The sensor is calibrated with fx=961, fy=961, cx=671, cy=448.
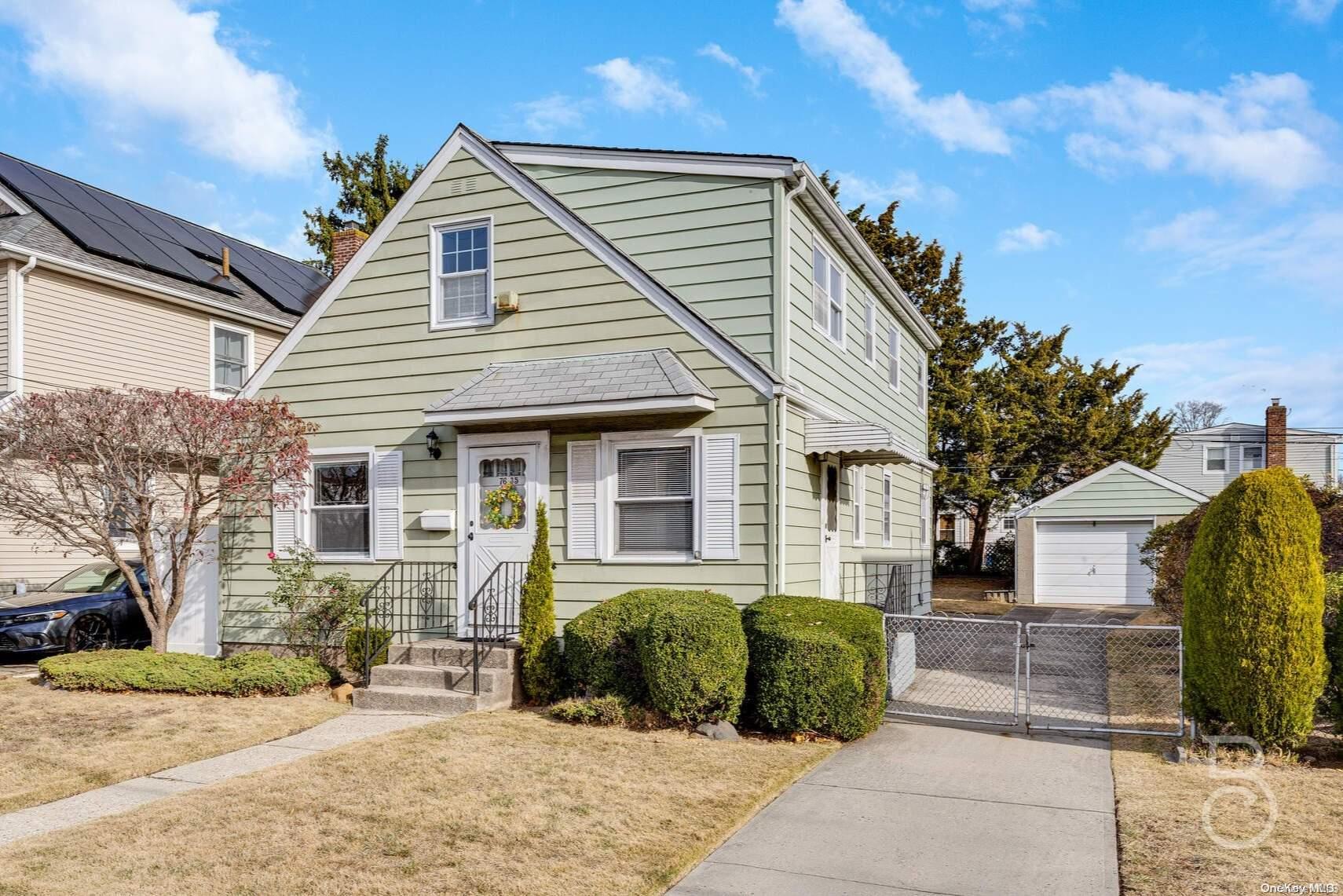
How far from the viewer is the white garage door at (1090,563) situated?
23.4 metres

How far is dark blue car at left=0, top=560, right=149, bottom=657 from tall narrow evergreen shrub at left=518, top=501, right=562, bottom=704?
6570 mm

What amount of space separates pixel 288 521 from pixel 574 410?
4421 mm

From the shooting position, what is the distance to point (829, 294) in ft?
39.2

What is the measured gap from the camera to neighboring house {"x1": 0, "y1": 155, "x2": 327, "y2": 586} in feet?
47.8

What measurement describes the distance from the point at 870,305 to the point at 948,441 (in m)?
15.8

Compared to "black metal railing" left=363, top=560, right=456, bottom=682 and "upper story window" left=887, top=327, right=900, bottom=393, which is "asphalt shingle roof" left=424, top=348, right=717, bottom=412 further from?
"upper story window" left=887, top=327, right=900, bottom=393

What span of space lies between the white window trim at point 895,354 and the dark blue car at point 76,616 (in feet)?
37.7

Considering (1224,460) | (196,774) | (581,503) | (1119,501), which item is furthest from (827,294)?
(1224,460)

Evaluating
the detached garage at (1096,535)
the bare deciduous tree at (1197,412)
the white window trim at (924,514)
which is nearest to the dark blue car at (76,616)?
the white window trim at (924,514)

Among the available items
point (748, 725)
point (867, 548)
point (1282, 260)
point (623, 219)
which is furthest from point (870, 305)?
point (748, 725)

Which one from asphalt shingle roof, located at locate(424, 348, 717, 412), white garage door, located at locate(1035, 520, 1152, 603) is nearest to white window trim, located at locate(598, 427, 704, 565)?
asphalt shingle roof, located at locate(424, 348, 717, 412)

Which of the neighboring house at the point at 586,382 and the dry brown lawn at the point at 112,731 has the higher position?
the neighboring house at the point at 586,382

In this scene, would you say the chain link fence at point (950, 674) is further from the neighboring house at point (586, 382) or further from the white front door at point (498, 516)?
the white front door at point (498, 516)

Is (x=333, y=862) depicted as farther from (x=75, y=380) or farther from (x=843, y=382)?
(x=75, y=380)
